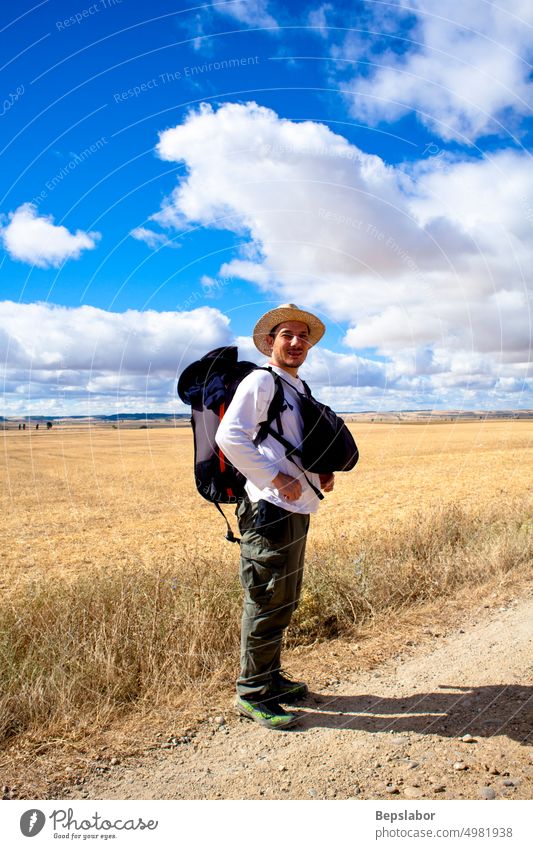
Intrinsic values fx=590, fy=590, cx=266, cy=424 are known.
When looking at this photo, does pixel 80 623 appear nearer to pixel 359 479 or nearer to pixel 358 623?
pixel 358 623

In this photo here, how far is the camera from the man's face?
3.77m

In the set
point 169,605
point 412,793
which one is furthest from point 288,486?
point 169,605

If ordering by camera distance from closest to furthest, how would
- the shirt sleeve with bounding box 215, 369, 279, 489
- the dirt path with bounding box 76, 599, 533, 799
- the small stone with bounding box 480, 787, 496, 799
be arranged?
the small stone with bounding box 480, 787, 496, 799, the dirt path with bounding box 76, 599, 533, 799, the shirt sleeve with bounding box 215, 369, 279, 489

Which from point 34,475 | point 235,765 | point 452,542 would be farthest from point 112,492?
point 235,765

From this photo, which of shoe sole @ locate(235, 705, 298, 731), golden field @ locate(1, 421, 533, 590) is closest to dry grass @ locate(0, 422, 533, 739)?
golden field @ locate(1, 421, 533, 590)

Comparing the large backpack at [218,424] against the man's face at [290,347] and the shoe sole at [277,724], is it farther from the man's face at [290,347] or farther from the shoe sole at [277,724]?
the shoe sole at [277,724]

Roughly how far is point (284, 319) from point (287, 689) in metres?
2.46

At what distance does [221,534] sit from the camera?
14.4 meters

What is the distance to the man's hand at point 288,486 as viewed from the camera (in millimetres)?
3512

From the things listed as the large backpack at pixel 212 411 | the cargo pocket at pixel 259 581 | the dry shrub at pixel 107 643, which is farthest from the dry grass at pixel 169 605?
the large backpack at pixel 212 411

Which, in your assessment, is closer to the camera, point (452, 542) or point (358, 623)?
point (358, 623)

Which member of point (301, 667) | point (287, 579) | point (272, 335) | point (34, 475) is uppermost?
point (272, 335)

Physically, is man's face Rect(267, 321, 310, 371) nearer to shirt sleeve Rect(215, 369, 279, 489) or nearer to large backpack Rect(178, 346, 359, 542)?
large backpack Rect(178, 346, 359, 542)

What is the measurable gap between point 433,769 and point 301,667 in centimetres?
148
